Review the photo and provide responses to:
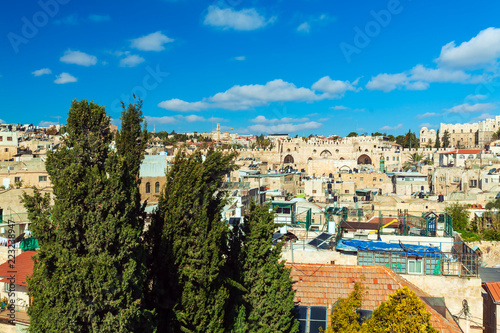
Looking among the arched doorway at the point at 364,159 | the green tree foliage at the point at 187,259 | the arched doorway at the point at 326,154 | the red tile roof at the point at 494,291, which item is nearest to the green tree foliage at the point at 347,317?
the green tree foliage at the point at 187,259

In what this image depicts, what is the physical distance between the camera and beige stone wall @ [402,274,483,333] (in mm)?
8953

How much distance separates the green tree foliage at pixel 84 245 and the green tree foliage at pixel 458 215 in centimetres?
2328

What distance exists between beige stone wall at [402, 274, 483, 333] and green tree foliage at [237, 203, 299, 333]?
11.7ft

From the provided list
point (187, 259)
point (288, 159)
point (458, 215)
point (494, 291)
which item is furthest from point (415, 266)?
point (288, 159)

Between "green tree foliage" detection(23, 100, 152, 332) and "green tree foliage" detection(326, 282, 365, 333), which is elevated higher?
"green tree foliage" detection(23, 100, 152, 332)

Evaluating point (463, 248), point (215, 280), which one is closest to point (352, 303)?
point (215, 280)

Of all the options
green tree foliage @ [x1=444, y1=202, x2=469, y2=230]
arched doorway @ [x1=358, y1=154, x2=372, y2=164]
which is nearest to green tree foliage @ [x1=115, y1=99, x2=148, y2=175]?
green tree foliage @ [x1=444, y1=202, x2=469, y2=230]

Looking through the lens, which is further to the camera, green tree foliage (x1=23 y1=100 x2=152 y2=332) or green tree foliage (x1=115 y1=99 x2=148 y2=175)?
green tree foliage (x1=115 y1=99 x2=148 y2=175)

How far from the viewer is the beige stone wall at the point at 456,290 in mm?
8953

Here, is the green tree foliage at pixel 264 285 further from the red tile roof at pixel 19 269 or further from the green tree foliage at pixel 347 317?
the red tile roof at pixel 19 269

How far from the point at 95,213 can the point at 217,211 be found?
232cm

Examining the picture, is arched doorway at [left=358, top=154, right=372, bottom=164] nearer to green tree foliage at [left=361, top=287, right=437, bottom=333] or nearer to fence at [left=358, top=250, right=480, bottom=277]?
fence at [left=358, top=250, right=480, bottom=277]

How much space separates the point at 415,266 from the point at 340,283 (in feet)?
6.37

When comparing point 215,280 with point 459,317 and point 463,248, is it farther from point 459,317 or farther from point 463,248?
point 463,248
